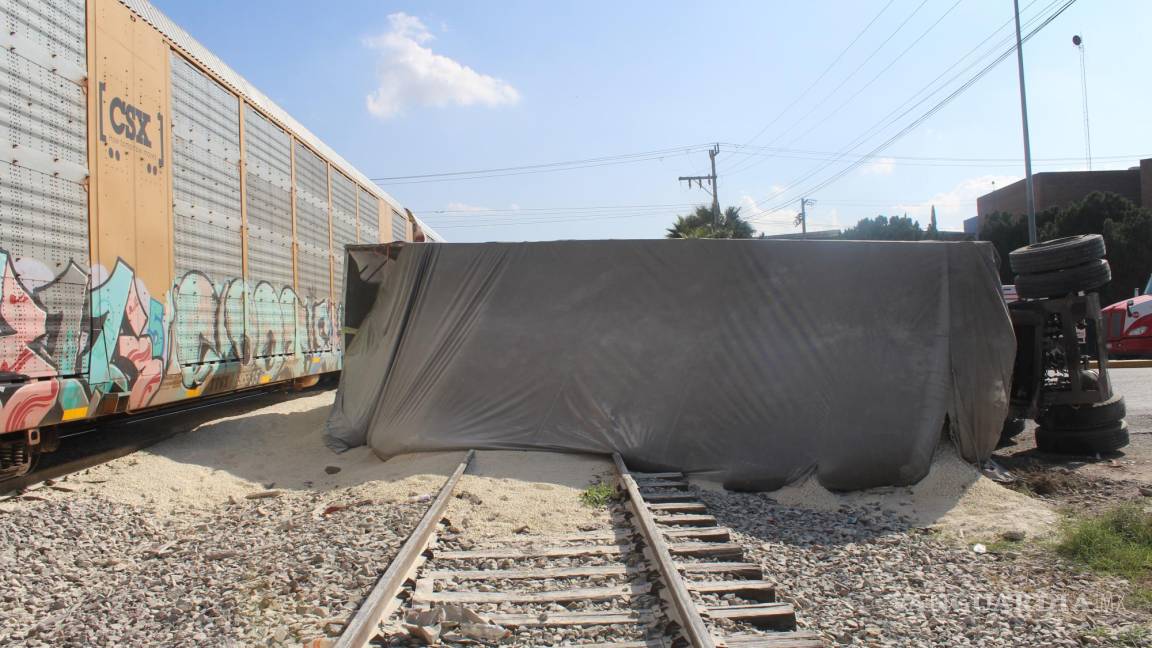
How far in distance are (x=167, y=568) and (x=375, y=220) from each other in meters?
11.7

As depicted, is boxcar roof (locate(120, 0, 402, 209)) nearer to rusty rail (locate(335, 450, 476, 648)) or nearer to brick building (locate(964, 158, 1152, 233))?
rusty rail (locate(335, 450, 476, 648))

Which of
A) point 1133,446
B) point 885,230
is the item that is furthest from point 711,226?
point 1133,446

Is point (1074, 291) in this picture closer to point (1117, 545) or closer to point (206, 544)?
point (1117, 545)

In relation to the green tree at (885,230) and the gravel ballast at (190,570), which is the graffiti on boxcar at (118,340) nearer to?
the gravel ballast at (190,570)

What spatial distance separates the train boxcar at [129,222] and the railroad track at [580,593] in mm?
3303

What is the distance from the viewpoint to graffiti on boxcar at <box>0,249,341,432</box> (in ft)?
17.1

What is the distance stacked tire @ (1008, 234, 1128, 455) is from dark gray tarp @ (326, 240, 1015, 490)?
54.0 inches

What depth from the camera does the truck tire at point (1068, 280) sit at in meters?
8.05

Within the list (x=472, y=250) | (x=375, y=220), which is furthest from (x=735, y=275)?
(x=375, y=220)

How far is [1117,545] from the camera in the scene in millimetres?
4902

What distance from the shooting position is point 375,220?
50.6ft

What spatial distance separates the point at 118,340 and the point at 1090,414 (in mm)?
10193

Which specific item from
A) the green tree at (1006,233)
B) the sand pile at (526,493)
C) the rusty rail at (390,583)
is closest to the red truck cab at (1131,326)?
the green tree at (1006,233)

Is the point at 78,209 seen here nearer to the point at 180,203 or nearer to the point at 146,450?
the point at 180,203
